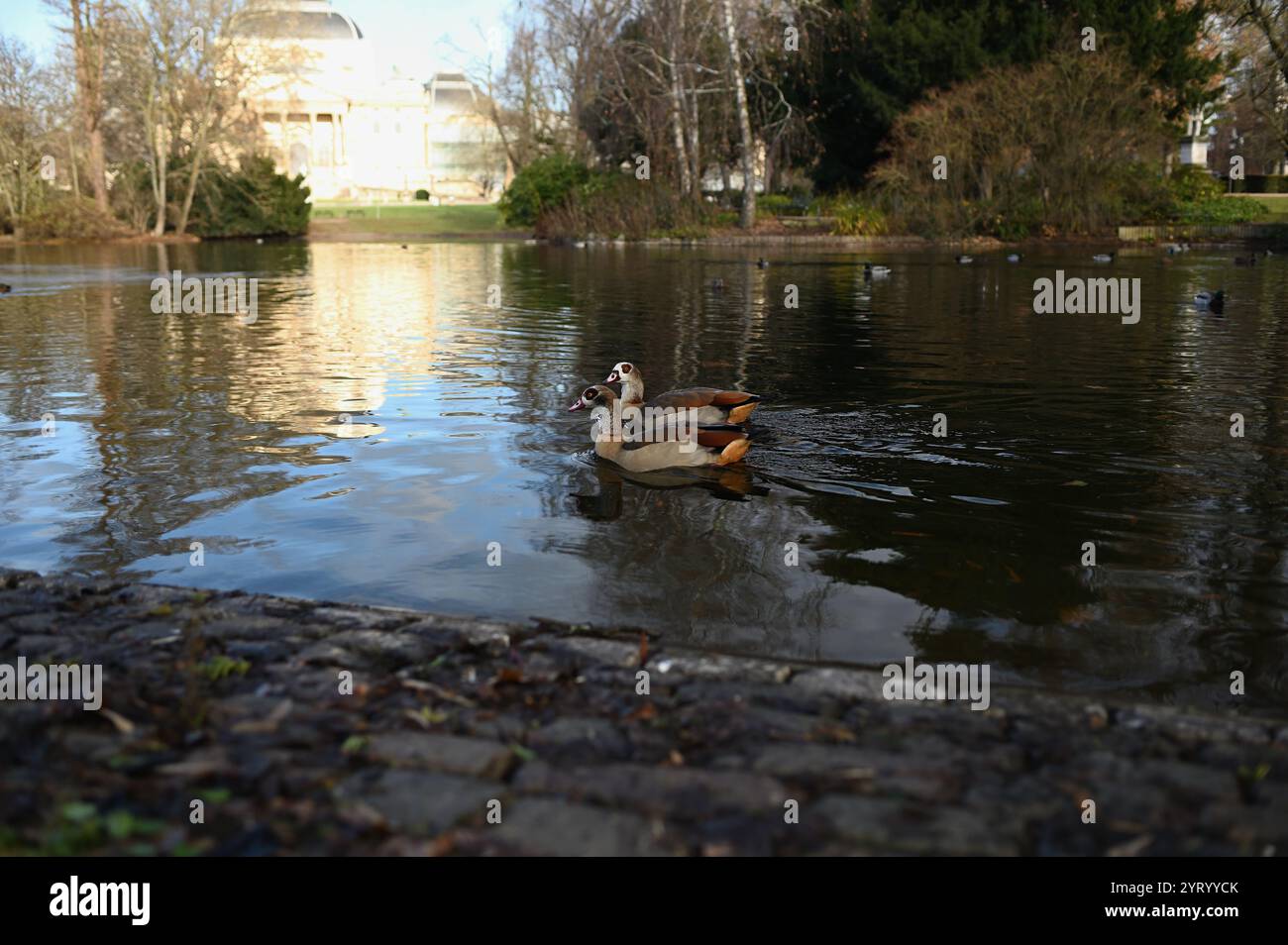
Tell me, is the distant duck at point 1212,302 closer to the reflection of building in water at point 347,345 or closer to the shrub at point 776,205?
the reflection of building in water at point 347,345

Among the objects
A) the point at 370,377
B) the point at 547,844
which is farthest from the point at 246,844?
the point at 370,377

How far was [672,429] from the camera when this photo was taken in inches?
325

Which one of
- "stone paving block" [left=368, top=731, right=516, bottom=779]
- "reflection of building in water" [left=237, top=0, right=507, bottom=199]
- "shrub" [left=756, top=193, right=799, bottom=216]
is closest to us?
"stone paving block" [left=368, top=731, right=516, bottom=779]

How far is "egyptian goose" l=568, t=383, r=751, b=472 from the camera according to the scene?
8148mm

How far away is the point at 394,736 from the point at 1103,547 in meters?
4.36

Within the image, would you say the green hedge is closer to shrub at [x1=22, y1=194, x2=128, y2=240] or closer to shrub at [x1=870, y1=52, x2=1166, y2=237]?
shrub at [x1=870, y1=52, x2=1166, y2=237]

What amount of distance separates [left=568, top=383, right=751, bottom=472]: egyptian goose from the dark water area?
173mm

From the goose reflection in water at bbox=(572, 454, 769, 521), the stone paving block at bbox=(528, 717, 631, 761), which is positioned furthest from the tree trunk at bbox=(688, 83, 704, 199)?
the stone paving block at bbox=(528, 717, 631, 761)

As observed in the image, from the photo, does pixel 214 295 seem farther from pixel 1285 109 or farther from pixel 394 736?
pixel 1285 109

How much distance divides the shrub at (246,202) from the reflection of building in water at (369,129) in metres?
37.7

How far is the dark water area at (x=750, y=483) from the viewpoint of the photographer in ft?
18.0

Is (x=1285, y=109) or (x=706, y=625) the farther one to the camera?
(x=1285, y=109)
